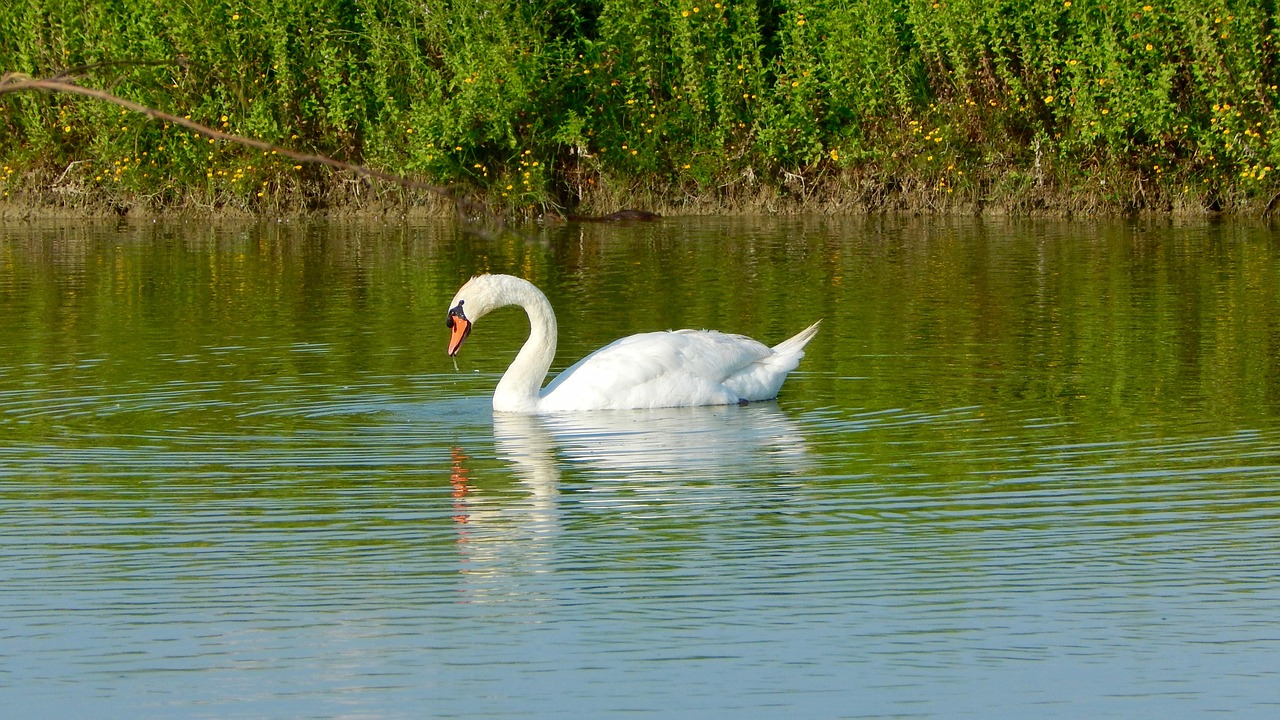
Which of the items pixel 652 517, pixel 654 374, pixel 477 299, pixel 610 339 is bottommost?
pixel 652 517

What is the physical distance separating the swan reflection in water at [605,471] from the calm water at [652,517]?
0.03 metres

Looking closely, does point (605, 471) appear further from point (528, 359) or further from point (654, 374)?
→ point (528, 359)

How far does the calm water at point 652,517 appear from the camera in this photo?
518 cm

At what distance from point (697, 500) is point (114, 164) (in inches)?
785

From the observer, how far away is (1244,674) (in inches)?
201

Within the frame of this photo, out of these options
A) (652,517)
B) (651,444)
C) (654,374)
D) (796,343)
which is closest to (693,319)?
(796,343)

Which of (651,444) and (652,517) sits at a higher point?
(651,444)

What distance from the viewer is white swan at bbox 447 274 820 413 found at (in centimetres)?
1030

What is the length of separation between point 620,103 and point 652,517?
19.0m

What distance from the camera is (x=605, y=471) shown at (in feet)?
27.9

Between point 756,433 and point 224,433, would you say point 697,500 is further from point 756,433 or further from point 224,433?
point 224,433

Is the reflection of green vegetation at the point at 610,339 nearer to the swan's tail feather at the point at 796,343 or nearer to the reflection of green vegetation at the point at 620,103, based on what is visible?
the swan's tail feather at the point at 796,343

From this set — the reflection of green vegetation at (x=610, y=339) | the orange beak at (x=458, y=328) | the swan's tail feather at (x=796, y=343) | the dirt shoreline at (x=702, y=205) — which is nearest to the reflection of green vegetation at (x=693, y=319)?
the reflection of green vegetation at (x=610, y=339)

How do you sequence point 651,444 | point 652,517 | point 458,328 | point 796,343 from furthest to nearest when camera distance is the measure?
point 796,343 < point 458,328 < point 651,444 < point 652,517
